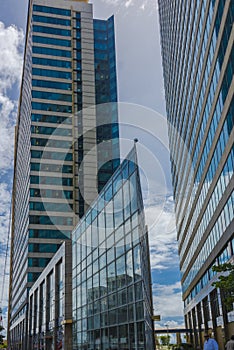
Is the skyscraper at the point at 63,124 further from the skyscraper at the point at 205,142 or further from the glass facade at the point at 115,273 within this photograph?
the glass facade at the point at 115,273

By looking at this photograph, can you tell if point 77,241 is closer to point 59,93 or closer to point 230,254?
point 230,254

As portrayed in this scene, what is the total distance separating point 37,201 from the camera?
81.3 meters

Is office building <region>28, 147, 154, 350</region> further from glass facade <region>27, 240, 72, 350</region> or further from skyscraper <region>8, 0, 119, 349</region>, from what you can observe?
skyscraper <region>8, 0, 119, 349</region>

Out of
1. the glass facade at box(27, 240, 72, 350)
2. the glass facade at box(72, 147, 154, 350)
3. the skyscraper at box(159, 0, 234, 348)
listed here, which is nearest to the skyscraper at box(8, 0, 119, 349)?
the glass facade at box(27, 240, 72, 350)

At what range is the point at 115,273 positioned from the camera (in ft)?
96.2

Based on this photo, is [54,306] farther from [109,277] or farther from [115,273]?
[115,273]

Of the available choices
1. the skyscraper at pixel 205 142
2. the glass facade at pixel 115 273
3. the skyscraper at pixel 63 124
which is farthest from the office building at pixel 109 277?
the skyscraper at pixel 63 124

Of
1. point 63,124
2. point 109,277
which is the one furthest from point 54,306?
point 63,124

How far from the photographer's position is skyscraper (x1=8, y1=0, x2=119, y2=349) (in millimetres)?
79562

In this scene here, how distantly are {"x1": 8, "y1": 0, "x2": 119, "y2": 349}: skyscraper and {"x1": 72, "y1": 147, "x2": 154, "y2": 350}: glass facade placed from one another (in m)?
40.3

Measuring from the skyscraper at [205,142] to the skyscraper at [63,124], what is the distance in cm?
2045

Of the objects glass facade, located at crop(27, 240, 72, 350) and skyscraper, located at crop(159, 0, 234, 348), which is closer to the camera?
skyscraper, located at crop(159, 0, 234, 348)

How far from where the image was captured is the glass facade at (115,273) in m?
25.9

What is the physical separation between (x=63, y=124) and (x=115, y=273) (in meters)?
58.5
